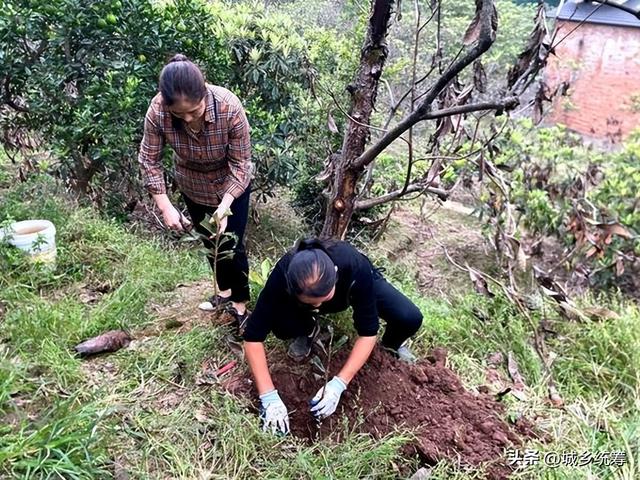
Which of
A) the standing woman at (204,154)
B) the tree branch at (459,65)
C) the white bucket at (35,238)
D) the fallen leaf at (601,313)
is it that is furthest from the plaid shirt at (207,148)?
the fallen leaf at (601,313)

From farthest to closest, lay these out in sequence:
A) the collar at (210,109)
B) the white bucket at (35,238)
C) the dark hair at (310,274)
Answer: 1. the white bucket at (35,238)
2. the collar at (210,109)
3. the dark hair at (310,274)

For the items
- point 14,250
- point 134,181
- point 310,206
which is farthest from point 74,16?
point 310,206

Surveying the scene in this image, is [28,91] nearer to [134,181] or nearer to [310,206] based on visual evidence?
[134,181]

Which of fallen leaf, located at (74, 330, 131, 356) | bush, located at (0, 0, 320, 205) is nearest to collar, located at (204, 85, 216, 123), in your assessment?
fallen leaf, located at (74, 330, 131, 356)

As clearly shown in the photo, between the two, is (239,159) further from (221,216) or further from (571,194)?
(571,194)

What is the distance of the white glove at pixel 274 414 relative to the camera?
2.16 metres

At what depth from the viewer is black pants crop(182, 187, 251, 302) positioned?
2605 millimetres

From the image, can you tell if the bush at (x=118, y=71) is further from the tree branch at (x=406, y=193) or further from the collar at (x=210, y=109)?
the tree branch at (x=406, y=193)

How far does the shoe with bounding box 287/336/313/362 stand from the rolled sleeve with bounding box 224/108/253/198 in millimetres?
713

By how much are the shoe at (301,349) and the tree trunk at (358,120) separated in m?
0.57

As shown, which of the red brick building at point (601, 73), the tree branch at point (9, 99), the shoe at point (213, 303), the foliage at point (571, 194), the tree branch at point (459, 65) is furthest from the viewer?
the red brick building at point (601, 73)

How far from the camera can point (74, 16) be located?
337 cm

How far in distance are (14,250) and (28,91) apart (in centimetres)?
140

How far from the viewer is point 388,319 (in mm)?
2506
